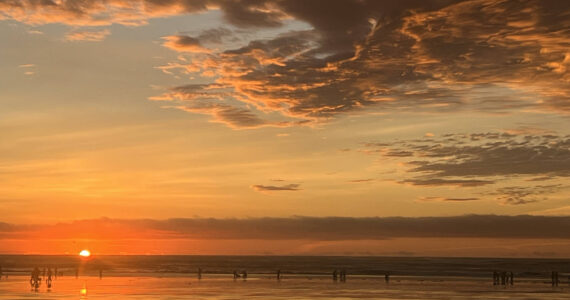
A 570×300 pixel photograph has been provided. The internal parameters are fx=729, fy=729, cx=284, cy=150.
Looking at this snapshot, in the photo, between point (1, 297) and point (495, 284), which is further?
point (495, 284)

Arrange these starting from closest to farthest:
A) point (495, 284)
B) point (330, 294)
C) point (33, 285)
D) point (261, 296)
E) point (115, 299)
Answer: point (115, 299)
point (261, 296)
point (330, 294)
point (33, 285)
point (495, 284)

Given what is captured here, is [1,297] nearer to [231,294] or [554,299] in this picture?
[231,294]

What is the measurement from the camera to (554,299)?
5703 cm

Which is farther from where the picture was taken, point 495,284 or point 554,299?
point 495,284

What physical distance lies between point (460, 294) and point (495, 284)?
22.3 meters

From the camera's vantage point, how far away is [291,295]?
56.0 metres

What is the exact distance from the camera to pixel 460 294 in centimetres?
6159

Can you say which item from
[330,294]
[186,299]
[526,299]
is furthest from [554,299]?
[186,299]

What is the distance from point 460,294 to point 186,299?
2440 cm

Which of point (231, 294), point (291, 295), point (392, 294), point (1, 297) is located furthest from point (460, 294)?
point (1, 297)

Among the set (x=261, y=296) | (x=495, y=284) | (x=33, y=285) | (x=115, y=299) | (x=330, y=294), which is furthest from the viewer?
(x=495, y=284)

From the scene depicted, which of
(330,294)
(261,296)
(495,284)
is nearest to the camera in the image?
(261,296)

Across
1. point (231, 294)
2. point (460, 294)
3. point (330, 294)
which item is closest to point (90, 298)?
point (231, 294)

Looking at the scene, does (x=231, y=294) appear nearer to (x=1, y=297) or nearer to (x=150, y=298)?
(x=150, y=298)
